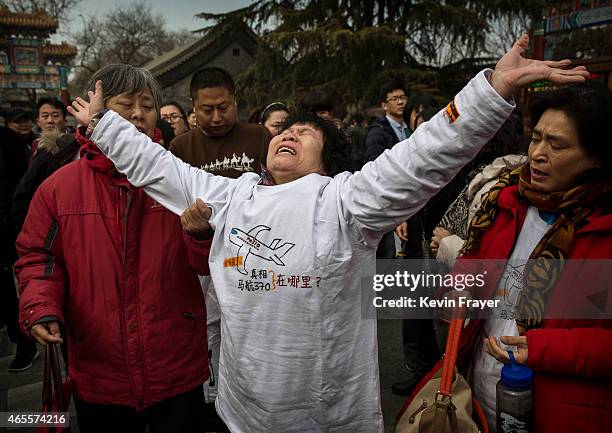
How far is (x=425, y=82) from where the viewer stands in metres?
13.8

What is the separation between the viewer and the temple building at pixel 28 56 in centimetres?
2155

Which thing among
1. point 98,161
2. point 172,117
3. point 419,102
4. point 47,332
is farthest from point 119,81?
point 172,117

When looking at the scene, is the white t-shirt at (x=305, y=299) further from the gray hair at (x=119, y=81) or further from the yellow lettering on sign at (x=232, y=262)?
the gray hair at (x=119, y=81)

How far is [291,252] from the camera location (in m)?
1.49

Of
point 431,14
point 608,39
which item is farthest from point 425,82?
point 608,39

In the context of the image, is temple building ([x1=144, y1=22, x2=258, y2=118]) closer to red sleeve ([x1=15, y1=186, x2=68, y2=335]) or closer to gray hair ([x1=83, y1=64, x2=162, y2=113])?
gray hair ([x1=83, y1=64, x2=162, y2=113])

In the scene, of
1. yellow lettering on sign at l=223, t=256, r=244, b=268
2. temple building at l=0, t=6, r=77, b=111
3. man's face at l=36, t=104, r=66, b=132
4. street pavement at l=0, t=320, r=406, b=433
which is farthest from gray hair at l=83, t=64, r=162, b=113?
temple building at l=0, t=6, r=77, b=111

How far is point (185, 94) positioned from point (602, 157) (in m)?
24.0

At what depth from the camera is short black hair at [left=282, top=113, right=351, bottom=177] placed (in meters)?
1.82

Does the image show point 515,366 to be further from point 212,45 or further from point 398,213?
point 212,45

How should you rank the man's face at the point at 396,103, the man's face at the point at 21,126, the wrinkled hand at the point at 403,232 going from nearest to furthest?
the wrinkled hand at the point at 403,232 → the man's face at the point at 396,103 → the man's face at the point at 21,126

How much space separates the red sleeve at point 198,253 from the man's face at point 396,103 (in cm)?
345

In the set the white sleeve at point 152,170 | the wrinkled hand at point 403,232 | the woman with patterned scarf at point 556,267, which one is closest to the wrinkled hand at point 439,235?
the woman with patterned scarf at point 556,267

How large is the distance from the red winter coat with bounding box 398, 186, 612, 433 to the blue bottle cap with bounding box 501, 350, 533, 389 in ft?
0.09
